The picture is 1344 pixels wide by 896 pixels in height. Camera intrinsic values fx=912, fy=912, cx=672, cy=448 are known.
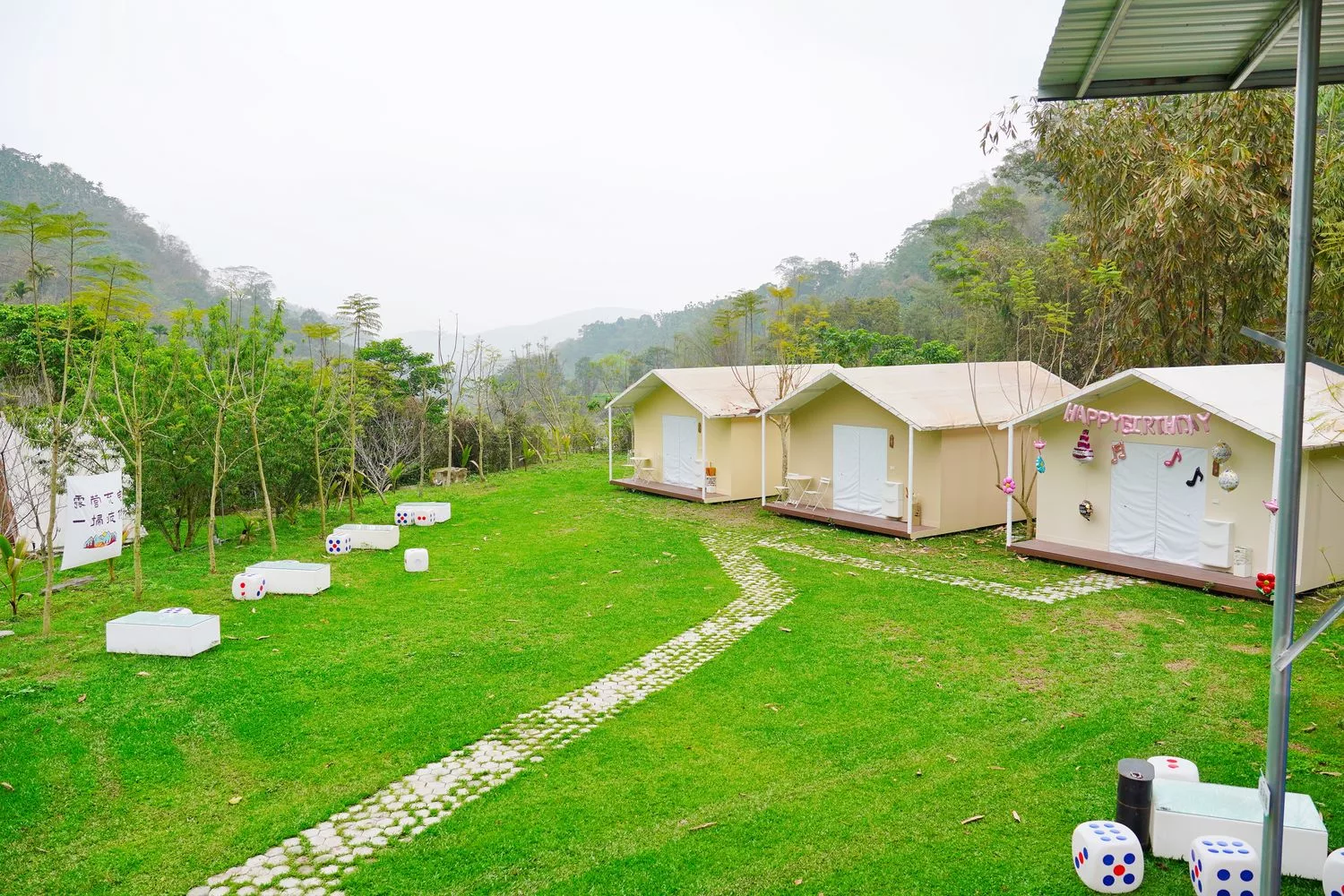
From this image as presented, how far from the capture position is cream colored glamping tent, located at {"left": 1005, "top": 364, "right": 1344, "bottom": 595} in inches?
388

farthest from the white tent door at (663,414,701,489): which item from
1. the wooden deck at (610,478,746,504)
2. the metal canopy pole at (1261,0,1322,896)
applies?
the metal canopy pole at (1261,0,1322,896)

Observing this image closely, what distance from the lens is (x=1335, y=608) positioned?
2.84 meters

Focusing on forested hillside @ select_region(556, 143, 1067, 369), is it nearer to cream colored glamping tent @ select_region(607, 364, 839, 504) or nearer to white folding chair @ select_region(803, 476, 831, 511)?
cream colored glamping tent @ select_region(607, 364, 839, 504)

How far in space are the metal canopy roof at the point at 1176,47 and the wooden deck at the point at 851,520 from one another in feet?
32.6

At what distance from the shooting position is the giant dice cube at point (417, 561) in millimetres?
11641

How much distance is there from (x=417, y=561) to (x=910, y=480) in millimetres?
6881

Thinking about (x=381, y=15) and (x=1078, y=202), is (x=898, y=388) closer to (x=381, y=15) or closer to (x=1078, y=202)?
(x=1078, y=202)

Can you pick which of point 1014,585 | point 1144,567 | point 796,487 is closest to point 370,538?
point 796,487

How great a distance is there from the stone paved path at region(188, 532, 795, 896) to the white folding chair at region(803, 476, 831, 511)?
6.61m

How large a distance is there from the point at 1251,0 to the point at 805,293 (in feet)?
177

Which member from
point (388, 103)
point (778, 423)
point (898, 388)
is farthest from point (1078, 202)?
point (388, 103)

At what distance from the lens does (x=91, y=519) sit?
9.74 metres

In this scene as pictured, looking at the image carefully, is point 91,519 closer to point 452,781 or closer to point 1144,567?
point 452,781

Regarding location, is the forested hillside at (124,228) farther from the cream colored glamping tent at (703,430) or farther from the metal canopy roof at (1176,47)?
the metal canopy roof at (1176,47)
